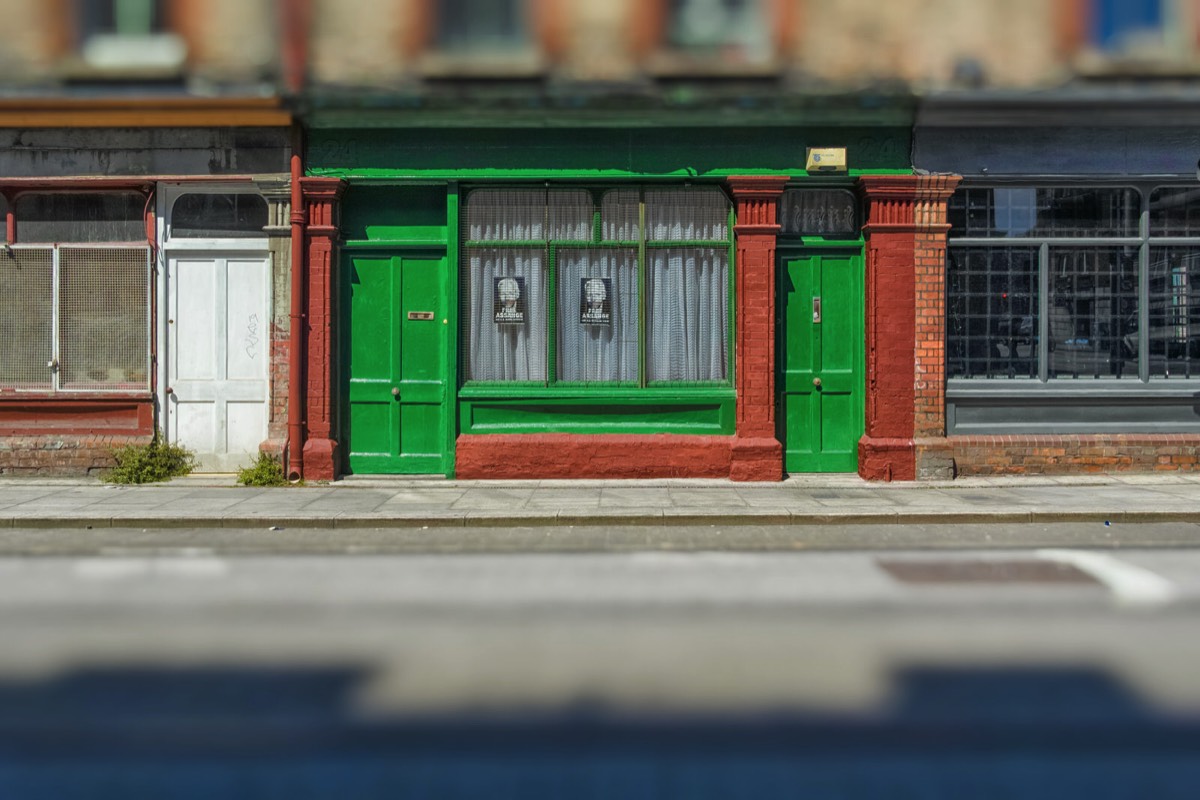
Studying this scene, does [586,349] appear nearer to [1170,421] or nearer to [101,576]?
[101,576]

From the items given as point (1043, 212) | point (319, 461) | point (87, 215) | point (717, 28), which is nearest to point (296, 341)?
point (319, 461)

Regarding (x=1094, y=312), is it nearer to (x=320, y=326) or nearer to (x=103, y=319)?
(x=320, y=326)

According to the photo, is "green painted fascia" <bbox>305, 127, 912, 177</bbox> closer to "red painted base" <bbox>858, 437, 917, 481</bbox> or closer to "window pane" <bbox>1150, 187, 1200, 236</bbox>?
"window pane" <bbox>1150, 187, 1200, 236</bbox>

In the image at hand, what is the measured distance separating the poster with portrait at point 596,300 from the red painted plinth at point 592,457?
59.9 inches

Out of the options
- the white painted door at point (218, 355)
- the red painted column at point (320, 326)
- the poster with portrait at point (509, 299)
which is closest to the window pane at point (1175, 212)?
the poster with portrait at point (509, 299)

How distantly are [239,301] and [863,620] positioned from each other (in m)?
9.08

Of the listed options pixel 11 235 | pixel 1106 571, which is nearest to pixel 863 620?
pixel 1106 571

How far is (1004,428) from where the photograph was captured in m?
11.0

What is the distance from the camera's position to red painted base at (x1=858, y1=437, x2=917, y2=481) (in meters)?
10.8

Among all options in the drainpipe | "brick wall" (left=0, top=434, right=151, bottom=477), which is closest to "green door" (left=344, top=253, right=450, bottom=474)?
the drainpipe

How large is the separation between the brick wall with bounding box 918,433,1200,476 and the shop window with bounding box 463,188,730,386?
3046 mm

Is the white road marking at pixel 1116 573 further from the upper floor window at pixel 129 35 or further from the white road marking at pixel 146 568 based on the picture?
the upper floor window at pixel 129 35

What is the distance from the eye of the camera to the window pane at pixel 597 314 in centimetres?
1120

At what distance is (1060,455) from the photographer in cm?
1089
